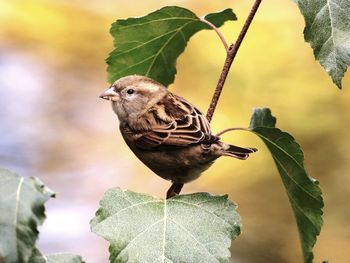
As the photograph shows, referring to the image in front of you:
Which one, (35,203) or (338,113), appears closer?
(35,203)

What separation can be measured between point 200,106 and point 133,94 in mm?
3016

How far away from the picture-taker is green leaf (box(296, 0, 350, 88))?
1275 mm

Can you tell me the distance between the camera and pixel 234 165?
187 inches

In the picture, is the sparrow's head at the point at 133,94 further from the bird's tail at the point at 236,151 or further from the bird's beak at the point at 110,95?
the bird's tail at the point at 236,151

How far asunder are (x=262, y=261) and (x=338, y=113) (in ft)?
3.89

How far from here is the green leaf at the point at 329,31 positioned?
4.18 feet

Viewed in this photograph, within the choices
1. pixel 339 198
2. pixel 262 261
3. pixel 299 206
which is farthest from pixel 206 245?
pixel 339 198

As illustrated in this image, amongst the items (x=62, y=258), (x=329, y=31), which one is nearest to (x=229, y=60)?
(x=329, y=31)

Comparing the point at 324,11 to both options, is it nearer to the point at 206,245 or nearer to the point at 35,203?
the point at 206,245

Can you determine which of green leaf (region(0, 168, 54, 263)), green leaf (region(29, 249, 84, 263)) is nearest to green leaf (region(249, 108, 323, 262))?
green leaf (region(29, 249, 84, 263))

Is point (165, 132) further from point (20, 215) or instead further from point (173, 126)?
point (20, 215)

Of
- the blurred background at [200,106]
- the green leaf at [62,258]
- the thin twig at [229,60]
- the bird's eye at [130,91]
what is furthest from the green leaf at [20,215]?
the blurred background at [200,106]

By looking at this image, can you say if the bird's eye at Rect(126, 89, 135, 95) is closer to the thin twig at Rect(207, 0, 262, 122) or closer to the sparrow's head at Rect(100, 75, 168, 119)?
the sparrow's head at Rect(100, 75, 168, 119)

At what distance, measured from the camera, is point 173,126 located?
1610mm
